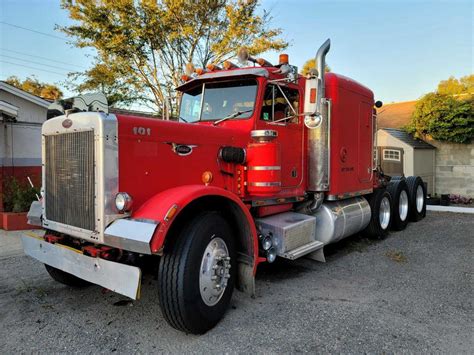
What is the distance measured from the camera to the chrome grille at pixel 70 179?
3.23 m

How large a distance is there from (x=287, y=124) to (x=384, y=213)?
11.7ft

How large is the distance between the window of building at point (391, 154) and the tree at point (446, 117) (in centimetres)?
737

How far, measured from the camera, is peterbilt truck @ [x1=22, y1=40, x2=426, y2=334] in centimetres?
310

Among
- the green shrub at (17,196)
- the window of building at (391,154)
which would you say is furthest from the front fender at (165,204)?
the window of building at (391,154)

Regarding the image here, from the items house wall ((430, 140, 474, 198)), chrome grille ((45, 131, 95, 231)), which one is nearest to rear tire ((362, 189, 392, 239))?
chrome grille ((45, 131, 95, 231))

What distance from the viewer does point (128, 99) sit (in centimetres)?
1482

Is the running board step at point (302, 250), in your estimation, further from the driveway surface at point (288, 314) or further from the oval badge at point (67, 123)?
the oval badge at point (67, 123)

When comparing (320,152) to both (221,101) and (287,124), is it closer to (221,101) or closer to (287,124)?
(287,124)


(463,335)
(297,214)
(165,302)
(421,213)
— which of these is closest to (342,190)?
(297,214)

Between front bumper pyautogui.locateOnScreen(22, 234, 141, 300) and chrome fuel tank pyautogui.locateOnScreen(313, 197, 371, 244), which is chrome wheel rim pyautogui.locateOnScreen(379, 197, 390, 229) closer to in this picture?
chrome fuel tank pyautogui.locateOnScreen(313, 197, 371, 244)

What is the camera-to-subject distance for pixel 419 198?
8.98 m

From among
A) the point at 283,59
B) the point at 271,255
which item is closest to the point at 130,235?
the point at 271,255

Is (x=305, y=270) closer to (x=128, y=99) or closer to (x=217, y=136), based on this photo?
(x=217, y=136)

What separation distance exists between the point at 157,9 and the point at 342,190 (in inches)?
376
